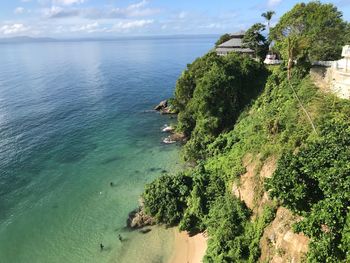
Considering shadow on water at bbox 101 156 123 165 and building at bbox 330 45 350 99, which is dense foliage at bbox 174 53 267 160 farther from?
building at bbox 330 45 350 99

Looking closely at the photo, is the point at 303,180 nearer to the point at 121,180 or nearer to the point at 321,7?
the point at 121,180

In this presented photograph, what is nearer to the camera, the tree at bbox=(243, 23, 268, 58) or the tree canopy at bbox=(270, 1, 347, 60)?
the tree canopy at bbox=(270, 1, 347, 60)

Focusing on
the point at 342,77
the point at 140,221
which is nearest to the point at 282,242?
the point at 140,221

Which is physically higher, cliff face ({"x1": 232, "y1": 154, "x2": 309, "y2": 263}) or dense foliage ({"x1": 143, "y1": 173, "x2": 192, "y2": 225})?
cliff face ({"x1": 232, "y1": 154, "x2": 309, "y2": 263})

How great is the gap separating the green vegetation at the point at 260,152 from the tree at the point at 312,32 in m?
0.17

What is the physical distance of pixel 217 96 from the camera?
164 ft

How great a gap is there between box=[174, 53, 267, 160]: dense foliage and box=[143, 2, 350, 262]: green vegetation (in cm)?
16

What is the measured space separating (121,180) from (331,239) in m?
32.1

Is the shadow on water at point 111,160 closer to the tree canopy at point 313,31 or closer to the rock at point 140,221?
the rock at point 140,221

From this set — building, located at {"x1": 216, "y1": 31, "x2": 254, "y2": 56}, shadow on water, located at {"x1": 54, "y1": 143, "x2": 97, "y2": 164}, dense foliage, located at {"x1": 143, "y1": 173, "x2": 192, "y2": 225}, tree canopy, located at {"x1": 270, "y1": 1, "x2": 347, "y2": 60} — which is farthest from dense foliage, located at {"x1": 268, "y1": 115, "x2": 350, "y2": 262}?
building, located at {"x1": 216, "y1": 31, "x2": 254, "y2": 56}

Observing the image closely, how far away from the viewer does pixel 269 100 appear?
148 ft

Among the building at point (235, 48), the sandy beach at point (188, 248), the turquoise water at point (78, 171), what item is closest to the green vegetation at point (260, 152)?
the sandy beach at point (188, 248)

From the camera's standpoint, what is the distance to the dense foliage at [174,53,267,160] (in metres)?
48.8

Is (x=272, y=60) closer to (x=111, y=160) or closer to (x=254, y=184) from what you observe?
(x=111, y=160)
